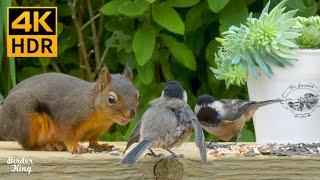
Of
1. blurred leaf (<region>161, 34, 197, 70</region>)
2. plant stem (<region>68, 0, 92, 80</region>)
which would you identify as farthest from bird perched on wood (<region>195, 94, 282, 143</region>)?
plant stem (<region>68, 0, 92, 80</region>)

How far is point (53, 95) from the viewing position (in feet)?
6.44

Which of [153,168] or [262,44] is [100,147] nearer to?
[153,168]

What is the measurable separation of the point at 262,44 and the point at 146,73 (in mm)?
604

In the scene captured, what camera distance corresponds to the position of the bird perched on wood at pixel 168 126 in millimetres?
1719

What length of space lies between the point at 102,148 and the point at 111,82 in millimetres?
146

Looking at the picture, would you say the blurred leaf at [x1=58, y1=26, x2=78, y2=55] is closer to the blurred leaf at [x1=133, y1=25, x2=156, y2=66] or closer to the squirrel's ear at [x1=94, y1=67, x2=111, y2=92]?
the blurred leaf at [x1=133, y1=25, x2=156, y2=66]

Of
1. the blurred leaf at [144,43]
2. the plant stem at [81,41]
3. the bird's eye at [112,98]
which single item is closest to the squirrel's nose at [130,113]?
the bird's eye at [112,98]

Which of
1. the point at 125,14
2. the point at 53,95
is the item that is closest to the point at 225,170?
the point at 53,95

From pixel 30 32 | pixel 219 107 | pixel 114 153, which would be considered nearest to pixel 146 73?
pixel 30 32

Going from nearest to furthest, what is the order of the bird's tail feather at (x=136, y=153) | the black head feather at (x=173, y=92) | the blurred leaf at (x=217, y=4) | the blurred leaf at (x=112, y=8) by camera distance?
the bird's tail feather at (x=136, y=153) → the black head feather at (x=173, y=92) → the blurred leaf at (x=217, y=4) → the blurred leaf at (x=112, y=8)

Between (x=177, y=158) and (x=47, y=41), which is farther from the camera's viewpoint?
(x=47, y=41)

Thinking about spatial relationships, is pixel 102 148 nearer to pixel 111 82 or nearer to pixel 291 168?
pixel 111 82

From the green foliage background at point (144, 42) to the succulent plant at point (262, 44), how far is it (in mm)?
381

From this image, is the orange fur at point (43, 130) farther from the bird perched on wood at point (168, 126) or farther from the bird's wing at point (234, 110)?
the bird's wing at point (234, 110)
